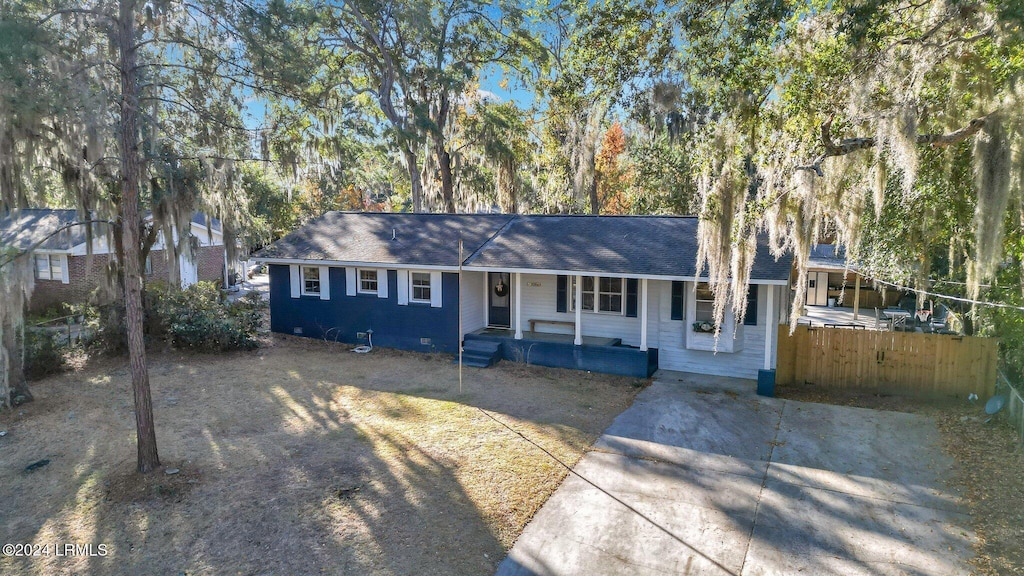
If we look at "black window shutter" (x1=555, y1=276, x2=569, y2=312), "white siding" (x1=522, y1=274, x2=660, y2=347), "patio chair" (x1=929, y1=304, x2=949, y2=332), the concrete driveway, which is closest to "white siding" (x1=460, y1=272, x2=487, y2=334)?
"white siding" (x1=522, y1=274, x2=660, y2=347)

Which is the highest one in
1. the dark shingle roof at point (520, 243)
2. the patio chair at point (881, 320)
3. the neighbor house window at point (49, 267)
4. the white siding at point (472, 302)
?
the dark shingle roof at point (520, 243)

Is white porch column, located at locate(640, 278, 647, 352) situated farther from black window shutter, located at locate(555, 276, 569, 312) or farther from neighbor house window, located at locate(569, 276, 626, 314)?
black window shutter, located at locate(555, 276, 569, 312)

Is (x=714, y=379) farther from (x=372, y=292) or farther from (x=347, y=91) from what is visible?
(x=347, y=91)

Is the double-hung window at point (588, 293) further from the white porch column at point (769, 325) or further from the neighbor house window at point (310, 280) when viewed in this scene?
the neighbor house window at point (310, 280)

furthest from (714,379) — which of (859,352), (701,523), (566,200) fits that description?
(566,200)

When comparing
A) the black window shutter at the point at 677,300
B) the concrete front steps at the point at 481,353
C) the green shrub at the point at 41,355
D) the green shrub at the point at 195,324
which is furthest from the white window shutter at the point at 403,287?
the green shrub at the point at 41,355

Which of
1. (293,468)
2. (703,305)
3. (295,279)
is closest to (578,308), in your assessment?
(703,305)

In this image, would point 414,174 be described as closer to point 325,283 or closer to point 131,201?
point 325,283
